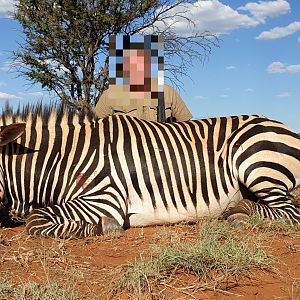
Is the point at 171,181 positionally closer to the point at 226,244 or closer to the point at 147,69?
the point at 226,244

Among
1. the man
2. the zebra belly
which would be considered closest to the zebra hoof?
the zebra belly

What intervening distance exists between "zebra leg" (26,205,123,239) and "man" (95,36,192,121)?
231cm

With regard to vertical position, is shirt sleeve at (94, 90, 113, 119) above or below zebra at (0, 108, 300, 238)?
above

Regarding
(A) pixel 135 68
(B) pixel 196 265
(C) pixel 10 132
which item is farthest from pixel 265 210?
(A) pixel 135 68

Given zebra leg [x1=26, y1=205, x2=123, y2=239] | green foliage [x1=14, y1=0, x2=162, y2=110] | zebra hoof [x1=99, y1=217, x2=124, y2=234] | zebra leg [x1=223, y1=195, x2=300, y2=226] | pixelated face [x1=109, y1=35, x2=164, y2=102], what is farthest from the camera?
green foliage [x1=14, y1=0, x2=162, y2=110]

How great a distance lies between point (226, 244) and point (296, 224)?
3.84 ft

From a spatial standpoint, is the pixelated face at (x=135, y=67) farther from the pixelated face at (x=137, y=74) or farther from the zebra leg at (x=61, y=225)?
the zebra leg at (x=61, y=225)

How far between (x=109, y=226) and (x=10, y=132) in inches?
41.8

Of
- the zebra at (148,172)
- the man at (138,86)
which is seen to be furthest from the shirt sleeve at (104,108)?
the zebra at (148,172)

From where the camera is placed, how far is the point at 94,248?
322cm

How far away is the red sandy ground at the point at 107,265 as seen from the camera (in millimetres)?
2332

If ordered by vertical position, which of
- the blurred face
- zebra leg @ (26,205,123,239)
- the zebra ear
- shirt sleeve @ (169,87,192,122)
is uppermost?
the blurred face

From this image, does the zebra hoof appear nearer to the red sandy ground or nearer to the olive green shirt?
the red sandy ground

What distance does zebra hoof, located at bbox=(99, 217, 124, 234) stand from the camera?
3.66 m
